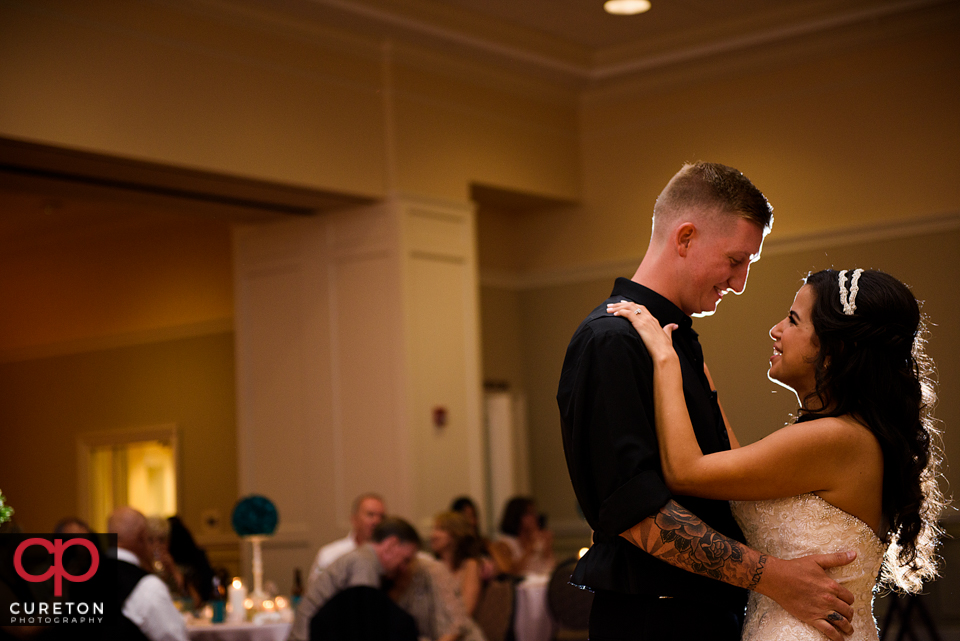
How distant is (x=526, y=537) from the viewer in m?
7.33

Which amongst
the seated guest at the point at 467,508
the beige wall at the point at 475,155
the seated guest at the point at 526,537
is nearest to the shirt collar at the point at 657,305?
the beige wall at the point at 475,155

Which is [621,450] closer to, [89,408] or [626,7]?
[626,7]

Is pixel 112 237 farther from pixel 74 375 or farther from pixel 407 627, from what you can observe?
pixel 407 627

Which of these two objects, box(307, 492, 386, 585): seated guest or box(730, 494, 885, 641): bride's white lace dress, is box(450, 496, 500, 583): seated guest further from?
box(730, 494, 885, 641): bride's white lace dress

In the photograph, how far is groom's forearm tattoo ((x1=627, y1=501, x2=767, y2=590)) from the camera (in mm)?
1811

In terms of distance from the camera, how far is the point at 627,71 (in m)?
7.43

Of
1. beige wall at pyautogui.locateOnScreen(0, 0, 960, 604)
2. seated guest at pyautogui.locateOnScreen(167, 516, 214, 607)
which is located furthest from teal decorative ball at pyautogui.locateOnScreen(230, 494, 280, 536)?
beige wall at pyautogui.locateOnScreen(0, 0, 960, 604)

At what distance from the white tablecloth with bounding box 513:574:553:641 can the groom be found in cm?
417

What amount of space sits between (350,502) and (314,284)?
1.49 meters

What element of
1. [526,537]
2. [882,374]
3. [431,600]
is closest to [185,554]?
[526,537]

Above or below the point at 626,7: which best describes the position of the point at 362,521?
below

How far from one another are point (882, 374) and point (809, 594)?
1.42 ft

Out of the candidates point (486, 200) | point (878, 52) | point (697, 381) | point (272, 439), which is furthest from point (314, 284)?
point (697, 381)

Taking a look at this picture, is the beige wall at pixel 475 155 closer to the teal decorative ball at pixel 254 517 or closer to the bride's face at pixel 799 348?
the bride's face at pixel 799 348
